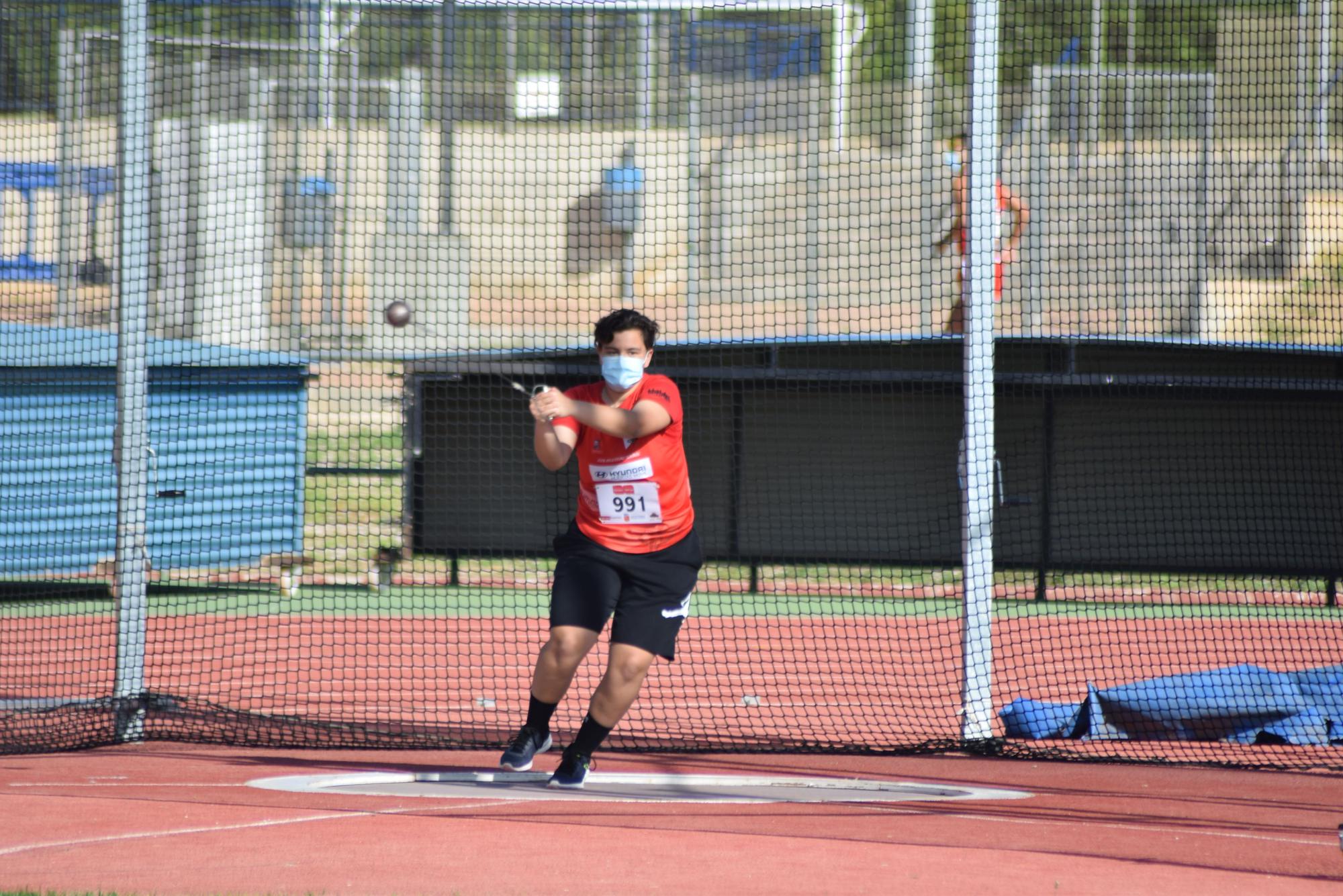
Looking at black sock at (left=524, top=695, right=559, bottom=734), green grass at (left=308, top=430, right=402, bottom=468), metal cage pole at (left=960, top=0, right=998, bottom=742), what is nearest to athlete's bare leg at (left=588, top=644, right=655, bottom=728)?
black sock at (left=524, top=695, right=559, bottom=734)

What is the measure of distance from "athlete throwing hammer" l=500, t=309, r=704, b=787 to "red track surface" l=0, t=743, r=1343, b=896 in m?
0.46

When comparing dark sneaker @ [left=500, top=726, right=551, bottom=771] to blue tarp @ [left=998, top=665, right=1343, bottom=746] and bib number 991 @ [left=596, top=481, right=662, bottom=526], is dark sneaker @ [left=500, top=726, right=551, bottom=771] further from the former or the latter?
blue tarp @ [left=998, top=665, right=1343, bottom=746]

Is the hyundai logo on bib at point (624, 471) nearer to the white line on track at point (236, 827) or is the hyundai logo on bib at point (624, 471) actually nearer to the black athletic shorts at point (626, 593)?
the black athletic shorts at point (626, 593)

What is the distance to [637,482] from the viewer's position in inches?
234

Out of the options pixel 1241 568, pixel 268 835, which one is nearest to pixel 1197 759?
pixel 268 835

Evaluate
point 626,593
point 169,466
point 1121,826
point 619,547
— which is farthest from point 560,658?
point 169,466

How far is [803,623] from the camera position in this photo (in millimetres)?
12469

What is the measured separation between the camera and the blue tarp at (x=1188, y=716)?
7.73 meters

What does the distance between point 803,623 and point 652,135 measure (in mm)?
6290

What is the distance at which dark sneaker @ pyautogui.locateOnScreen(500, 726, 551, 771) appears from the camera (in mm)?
6031

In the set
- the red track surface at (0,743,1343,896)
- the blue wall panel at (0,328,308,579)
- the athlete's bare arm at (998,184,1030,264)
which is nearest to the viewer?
the red track surface at (0,743,1343,896)

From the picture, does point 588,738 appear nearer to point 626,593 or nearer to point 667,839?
point 626,593

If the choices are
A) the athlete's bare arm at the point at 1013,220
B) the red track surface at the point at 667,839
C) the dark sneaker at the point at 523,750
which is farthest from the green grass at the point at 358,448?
the dark sneaker at the point at 523,750

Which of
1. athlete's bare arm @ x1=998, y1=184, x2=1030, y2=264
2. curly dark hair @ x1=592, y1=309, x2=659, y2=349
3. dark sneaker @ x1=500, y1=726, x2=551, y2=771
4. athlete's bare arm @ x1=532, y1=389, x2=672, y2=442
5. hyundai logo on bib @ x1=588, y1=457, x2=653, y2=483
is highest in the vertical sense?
athlete's bare arm @ x1=998, y1=184, x2=1030, y2=264
